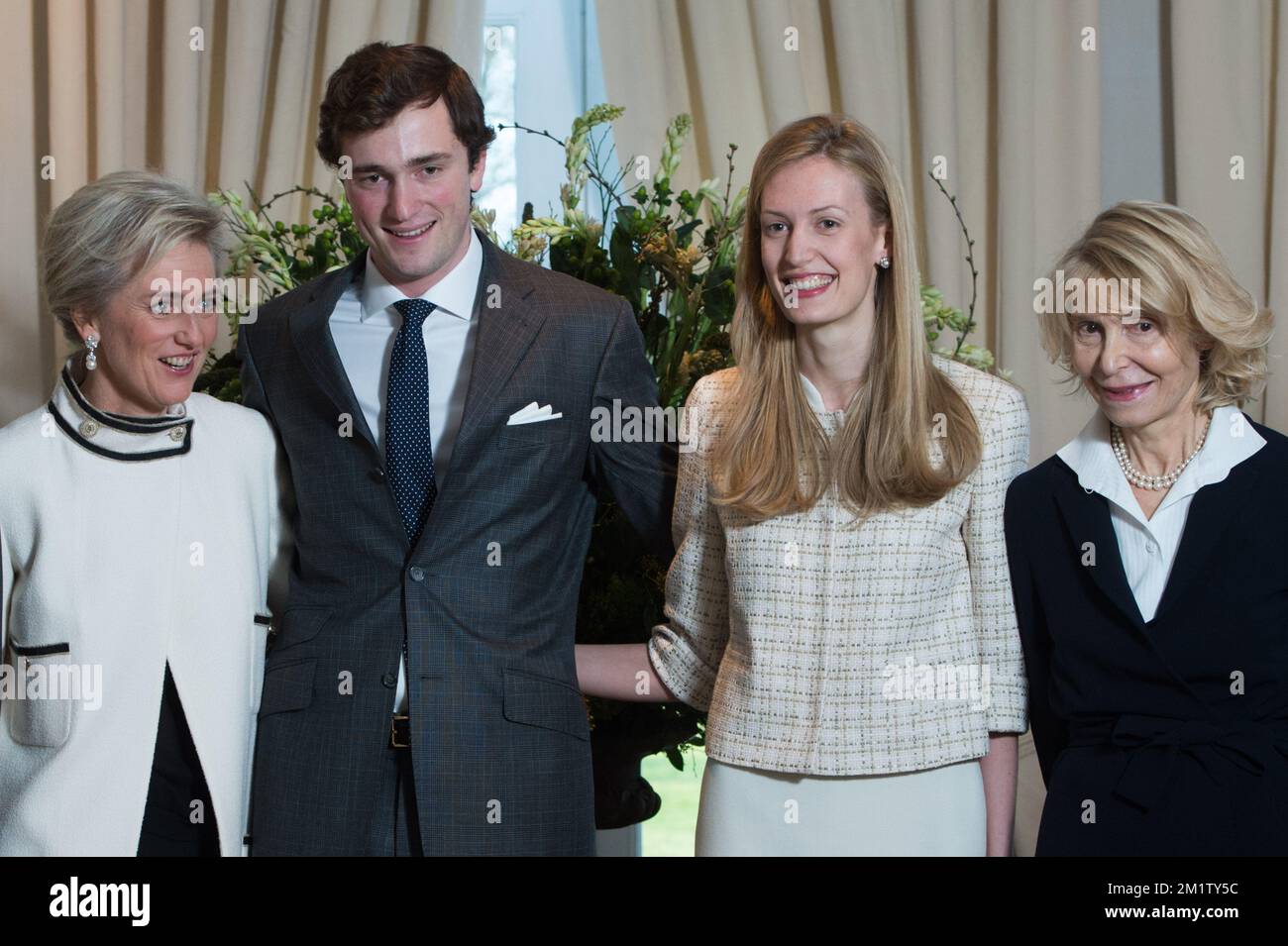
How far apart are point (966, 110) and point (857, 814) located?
1.71 metres

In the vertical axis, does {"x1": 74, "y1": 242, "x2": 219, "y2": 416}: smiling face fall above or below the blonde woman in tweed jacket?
above

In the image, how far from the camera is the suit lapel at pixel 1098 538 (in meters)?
1.72

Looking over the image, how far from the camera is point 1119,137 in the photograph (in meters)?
2.99

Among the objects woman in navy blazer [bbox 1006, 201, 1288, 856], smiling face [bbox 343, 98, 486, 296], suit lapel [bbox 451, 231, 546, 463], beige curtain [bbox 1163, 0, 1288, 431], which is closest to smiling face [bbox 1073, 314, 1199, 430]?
woman in navy blazer [bbox 1006, 201, 1288, 856]

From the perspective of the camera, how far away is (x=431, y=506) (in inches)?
71.9

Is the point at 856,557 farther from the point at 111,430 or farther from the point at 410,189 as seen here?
the point at 111,430

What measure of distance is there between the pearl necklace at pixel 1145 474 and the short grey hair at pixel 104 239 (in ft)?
3.85

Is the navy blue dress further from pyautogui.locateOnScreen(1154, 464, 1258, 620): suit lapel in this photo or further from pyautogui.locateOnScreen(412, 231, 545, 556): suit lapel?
pyautogui.locateOnScreen(412, 231, 545, 556): suit lapel

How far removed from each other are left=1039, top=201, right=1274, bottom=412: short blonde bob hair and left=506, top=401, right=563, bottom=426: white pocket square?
25.0 inches

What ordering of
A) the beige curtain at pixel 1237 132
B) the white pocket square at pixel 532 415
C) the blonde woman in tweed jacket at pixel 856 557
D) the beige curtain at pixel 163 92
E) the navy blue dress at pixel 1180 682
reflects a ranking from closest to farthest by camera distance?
the navy blue dress at pixel 1180 682 → the blonde woman in tweed jacket at pixel 856 557 → the white pocket square at pixel 532 415 → the beige curtain at pixel 1237 132 → the beige curtain at pixel 163 92

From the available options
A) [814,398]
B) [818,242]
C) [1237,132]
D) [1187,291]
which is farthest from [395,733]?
[1237,132]

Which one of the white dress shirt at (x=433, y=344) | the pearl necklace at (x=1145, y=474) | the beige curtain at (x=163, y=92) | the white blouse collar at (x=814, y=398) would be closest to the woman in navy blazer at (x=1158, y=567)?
the pearl necklace at (x=1145, y=474)

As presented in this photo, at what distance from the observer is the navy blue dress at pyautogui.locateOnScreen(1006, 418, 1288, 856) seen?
1.64m

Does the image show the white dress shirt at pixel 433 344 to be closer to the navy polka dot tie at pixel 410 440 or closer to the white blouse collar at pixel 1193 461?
the navy polka dot tie at pixel 410 440
